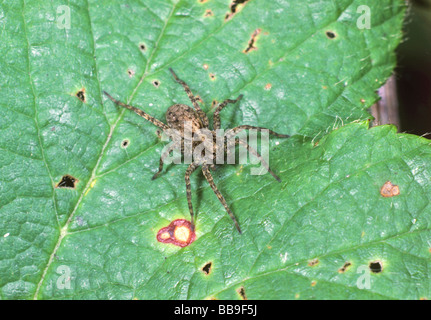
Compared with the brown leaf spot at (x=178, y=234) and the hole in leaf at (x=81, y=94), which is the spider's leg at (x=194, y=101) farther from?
the brown leaf spot at (x=178, y=234)

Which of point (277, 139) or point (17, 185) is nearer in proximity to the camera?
point (17, 185)

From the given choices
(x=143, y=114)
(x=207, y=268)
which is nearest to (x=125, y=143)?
(x=143, y=114)

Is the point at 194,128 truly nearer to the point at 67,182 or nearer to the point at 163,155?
the point at 163,155

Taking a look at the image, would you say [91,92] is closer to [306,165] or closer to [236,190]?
[236,190]

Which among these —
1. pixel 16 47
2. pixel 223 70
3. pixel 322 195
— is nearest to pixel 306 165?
pixel 322 195
